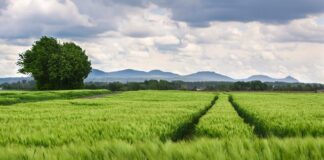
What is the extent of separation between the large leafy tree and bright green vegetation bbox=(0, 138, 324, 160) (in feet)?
297

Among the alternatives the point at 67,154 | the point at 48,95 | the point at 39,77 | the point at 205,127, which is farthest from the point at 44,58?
the point at 67,154

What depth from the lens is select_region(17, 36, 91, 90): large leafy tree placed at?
9325 cm

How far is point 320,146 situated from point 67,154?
1983mm

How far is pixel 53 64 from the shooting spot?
3708 inches

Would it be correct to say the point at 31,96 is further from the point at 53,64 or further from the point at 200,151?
the point at 200,151

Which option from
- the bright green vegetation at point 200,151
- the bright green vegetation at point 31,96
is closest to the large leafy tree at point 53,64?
the bright green vegetation at point 31,96

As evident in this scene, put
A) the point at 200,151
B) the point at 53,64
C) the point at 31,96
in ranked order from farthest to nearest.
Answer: the point at 53,64, the point at 31,96, the point at 200,151

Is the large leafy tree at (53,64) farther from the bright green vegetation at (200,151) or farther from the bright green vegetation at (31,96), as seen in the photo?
the bright green vegetation at (200,151)

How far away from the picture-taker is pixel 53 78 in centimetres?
9350

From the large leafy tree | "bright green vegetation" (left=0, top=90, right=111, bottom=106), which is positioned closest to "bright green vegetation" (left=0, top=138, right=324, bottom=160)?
"bright green vegetation" (left=0, top=90, right=111, bottom=106)

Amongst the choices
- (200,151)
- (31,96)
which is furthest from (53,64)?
(200,151)

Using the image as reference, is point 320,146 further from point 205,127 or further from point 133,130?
point 205,127

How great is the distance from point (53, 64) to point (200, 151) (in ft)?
307

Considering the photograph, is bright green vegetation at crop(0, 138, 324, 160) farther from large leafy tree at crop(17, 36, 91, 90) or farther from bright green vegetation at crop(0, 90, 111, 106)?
large leafy tree at crop(17, 36, 91, 90)
